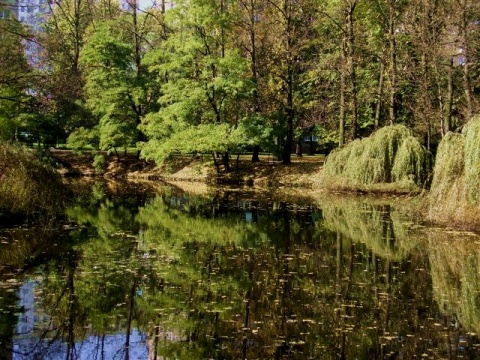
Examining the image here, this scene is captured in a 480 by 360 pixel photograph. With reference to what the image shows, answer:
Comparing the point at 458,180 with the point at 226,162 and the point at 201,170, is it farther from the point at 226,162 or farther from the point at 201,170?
the point at 201,170

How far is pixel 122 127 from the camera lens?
→ 36.2 m

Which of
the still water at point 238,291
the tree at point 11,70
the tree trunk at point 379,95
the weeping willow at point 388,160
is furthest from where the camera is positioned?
the tree trunk at point 379,95

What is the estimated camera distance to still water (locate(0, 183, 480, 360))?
6.82 metres

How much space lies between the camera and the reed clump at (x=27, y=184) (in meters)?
14.1

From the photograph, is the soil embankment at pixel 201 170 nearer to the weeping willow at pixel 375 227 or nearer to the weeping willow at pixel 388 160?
the weeping willow at pixel 388 160

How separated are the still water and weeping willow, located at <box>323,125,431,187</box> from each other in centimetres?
854

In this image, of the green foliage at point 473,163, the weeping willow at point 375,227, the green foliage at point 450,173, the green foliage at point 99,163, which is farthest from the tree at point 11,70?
the green foliage at point 473,163

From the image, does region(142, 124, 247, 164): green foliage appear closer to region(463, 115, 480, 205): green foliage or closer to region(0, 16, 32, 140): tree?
region(0, 16, 32, 140): tree

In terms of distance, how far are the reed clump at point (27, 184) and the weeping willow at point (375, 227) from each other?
7.50 metres

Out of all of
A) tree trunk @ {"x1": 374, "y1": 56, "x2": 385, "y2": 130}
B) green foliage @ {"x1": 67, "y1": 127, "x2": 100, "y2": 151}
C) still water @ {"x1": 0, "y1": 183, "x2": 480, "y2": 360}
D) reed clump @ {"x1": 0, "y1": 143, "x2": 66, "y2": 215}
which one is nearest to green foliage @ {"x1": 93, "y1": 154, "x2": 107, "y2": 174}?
green foliage @ {"x1": 67, "y1": 127, "x2": 100, "y2": 151}

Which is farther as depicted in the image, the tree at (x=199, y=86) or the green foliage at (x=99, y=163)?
the green foliage at (x=99, y=163)

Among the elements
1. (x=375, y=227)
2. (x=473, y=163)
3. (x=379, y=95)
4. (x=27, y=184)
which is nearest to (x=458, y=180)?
(x=473, y=163)

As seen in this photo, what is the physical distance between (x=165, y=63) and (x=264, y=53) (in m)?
6.15

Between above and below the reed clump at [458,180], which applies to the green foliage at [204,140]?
above
